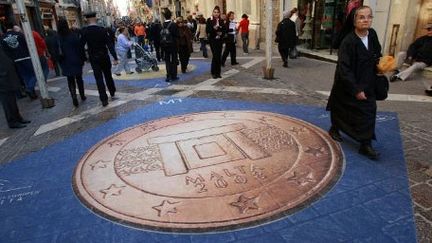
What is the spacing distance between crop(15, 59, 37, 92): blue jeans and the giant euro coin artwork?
15.2ft

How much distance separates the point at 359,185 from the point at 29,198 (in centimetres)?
352

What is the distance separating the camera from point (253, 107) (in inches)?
242

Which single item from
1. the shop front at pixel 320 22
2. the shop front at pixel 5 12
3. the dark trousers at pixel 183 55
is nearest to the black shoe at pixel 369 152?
the dark trousers at pixel 183 55

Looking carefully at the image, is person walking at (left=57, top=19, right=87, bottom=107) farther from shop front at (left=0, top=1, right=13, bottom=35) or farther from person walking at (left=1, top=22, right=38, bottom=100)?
shop front at (left=0, top=1, right=13, bottom=35)

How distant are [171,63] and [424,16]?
6644 mm

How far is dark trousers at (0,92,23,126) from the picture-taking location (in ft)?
19.2

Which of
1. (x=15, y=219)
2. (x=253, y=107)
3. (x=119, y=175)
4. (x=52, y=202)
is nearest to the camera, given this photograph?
(x=15, y=219)

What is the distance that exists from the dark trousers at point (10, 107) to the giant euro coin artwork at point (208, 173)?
241cm

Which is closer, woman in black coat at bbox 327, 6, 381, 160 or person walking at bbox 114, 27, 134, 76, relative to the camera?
woman in black coat at bbox 327, 6, 381, 160

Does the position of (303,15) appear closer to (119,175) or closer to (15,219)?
(119,175)

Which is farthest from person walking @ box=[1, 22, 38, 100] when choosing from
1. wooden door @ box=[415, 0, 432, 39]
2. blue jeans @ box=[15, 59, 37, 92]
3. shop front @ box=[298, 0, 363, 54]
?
wooden door @ box=[415, 0, 432, 39]

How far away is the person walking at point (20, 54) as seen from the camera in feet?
25.6

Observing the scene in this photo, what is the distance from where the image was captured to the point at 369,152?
12.4 feet

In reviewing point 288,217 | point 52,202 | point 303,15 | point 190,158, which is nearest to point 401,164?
point 288,217
